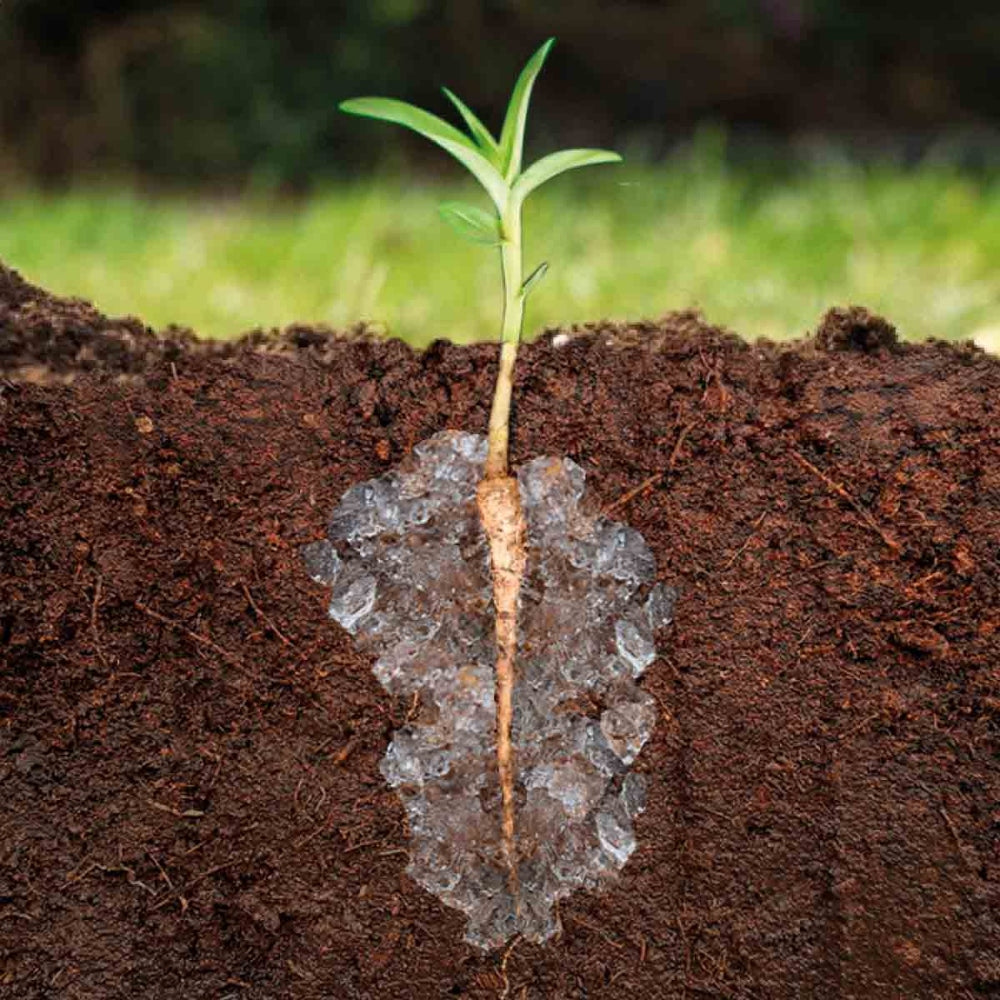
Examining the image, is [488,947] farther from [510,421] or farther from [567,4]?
[567,4]

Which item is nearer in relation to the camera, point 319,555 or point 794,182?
point 319,555

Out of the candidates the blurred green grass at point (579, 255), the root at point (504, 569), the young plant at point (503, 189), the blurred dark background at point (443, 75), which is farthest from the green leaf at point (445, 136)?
the blurred dark background at point (443, 75)

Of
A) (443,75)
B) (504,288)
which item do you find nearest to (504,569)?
(504,288)

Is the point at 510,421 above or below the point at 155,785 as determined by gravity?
above

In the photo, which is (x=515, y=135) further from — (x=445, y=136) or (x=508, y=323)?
(x=508, y=323)

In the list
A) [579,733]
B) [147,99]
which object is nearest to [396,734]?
[579,733]

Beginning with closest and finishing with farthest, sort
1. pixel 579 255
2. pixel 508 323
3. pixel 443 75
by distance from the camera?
pixel 508 323 < pixel 579 255 < pixel 443 75

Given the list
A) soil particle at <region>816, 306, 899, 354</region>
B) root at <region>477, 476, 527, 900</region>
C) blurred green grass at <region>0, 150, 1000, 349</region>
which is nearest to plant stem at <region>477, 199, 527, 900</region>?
root at <region>477, 476, 527, 900</region>
